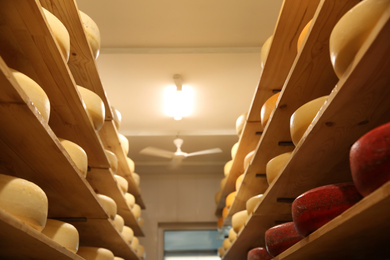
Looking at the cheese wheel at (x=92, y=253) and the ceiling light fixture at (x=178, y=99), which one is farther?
the ceiling light fixture at (x=178, y=99)

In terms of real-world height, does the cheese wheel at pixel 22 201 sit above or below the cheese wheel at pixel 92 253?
below

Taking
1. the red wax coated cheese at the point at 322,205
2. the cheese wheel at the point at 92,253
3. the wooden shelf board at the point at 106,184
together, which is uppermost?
the wooden shelf board at the point at 106,184

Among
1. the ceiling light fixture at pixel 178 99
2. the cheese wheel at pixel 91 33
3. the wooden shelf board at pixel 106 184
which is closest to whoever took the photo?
the cheese wheel at pixel 91 33

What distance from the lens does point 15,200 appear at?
140 cm

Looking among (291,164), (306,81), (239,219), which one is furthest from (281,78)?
(239,219)

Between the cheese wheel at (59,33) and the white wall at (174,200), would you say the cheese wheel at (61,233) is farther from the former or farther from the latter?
the white wall at (174,200)

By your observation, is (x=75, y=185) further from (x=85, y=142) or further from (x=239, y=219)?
(x=239, y=219)

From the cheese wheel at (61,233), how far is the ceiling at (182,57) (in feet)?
5.22

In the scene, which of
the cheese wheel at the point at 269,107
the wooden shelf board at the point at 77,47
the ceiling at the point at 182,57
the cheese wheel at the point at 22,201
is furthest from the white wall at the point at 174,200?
the cheese wheel at the point at 22,201

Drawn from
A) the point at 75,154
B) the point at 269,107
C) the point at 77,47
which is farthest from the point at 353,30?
the point at 77,47

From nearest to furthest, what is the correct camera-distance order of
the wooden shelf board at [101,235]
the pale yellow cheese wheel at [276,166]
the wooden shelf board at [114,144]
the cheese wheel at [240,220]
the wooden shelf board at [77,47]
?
the wooden shelf board at [77,47] → the pale yellow cheese wheel at [276,166] → the wooden shelf board at [101,235] → the wooden shelf board at [114,144] → the cheese wheel at [240,220]

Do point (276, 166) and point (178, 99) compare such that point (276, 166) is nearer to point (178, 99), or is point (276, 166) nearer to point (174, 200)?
point (178, 99)

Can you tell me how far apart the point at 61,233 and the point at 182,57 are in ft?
6.73

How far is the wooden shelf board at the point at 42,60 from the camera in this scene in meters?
1.50
